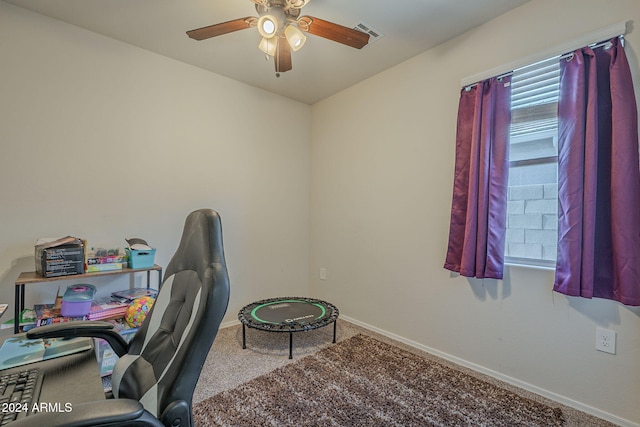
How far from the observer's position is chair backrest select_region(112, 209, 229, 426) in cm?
82

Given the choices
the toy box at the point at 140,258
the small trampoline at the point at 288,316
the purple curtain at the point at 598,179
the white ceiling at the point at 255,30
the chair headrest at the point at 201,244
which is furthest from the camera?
the small trampoline at the point at 288,316

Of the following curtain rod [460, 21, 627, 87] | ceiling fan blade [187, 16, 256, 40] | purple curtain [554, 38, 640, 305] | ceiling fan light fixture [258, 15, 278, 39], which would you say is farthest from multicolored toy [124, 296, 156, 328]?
curtain rod [460, 21, 627, 87]

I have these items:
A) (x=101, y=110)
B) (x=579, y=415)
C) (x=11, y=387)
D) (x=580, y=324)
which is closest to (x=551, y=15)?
(x=580, y=324)

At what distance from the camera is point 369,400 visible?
1.85m

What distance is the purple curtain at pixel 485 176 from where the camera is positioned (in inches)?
80.3

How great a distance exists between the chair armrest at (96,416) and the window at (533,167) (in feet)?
7.20

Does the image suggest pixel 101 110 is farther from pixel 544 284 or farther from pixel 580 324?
pixel 580 324

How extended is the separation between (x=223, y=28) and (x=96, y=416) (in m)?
1.89

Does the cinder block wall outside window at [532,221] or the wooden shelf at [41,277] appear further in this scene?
the cinder block wall outside window at [532,221]

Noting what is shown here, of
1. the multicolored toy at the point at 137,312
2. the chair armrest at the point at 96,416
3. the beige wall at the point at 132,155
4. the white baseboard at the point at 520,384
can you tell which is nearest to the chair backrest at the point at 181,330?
the chair armrest at the point at 96,416

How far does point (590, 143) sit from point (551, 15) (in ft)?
2.80

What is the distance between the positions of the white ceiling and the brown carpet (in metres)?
2.46

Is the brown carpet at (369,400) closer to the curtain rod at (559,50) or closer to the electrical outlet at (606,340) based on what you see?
the electrical outlet at (606,340)

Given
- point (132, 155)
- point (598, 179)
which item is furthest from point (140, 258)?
point (598, 179)
